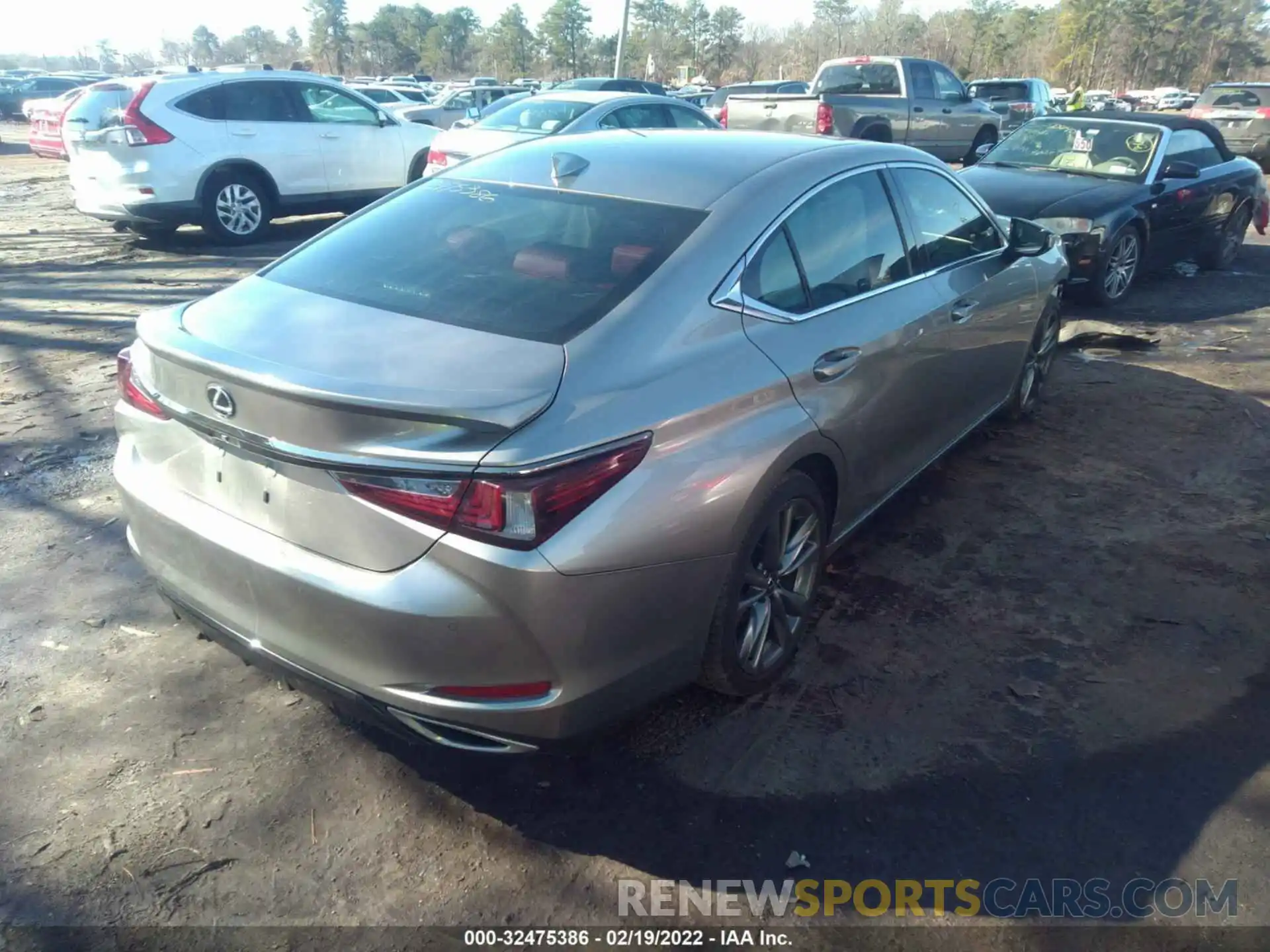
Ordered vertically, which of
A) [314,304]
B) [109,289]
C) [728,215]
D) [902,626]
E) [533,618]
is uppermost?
[728,215]

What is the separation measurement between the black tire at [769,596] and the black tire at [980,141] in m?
16.4

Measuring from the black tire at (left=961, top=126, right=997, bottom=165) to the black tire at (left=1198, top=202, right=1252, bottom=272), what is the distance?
7.82m

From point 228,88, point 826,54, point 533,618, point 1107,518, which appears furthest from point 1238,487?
point 826,54

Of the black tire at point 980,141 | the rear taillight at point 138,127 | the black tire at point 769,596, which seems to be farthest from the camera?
the black tire at point 980,141

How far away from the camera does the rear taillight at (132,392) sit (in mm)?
2811

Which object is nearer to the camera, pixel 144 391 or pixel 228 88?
pixel 144 391

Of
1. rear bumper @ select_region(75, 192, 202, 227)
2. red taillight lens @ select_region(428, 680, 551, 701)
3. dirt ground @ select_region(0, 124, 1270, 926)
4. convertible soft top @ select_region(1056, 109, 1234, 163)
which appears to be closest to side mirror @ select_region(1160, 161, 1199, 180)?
convertible soft top @ select_region(1056, 109, 1234, 163)

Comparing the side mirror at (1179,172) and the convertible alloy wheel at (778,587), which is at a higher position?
the side mirror at (1179,172)

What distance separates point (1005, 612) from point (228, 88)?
9.95m

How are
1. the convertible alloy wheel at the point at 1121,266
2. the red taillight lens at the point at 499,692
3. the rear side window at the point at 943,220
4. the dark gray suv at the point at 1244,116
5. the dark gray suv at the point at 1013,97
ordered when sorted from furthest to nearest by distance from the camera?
1. the dark gray suv at the point at 1013,97
2. the dark gray suv at the point at 1244,116
3. the convertible alloy wheel at the point at 1121,266
4. the rear side window at the point at 943,220
5. the red taillight lens at the point at 499,692

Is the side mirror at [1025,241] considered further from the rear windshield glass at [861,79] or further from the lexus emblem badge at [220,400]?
the rear windshield glass at [861,79]

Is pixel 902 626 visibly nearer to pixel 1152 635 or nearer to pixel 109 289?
pixel 1152 635

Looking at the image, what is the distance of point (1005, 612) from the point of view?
12.7 feet

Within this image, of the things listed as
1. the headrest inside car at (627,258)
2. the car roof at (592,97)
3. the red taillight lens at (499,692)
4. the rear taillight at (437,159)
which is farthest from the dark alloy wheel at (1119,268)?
the red taillight lens at (499,692)
